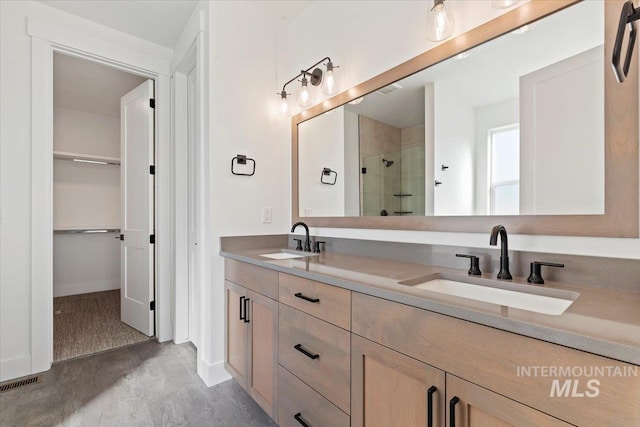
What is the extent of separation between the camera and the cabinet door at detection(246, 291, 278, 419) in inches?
58.6

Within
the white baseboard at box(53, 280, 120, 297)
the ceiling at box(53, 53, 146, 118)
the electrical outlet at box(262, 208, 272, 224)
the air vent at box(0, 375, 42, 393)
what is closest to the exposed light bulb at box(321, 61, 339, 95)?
the electrical outlet at box(262, 208, 272, 224)

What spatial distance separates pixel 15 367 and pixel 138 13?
107 inches

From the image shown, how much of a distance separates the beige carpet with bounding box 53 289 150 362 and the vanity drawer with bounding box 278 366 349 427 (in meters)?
1.95

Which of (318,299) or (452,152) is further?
(452,152)

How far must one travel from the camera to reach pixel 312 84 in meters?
2.09

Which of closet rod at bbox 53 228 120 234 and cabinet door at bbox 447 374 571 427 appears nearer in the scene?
cabinet door at bbox 447 374 571 427

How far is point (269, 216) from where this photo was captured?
7.55 feet

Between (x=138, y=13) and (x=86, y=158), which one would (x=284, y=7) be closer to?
(x=138, y=13)

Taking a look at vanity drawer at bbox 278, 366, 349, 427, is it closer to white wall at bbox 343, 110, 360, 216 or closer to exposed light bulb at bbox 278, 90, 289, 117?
white wall at bbox 343, 110, 360, 216

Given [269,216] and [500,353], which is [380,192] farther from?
[500,353]

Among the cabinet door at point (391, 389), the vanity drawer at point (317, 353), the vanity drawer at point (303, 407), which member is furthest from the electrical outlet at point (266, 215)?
the cabinet door at point (391, 389)

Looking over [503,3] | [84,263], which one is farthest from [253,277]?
[84,263]

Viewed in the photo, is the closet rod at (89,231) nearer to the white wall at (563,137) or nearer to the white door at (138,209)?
the white door at (138,209)

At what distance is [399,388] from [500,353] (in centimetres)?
36
